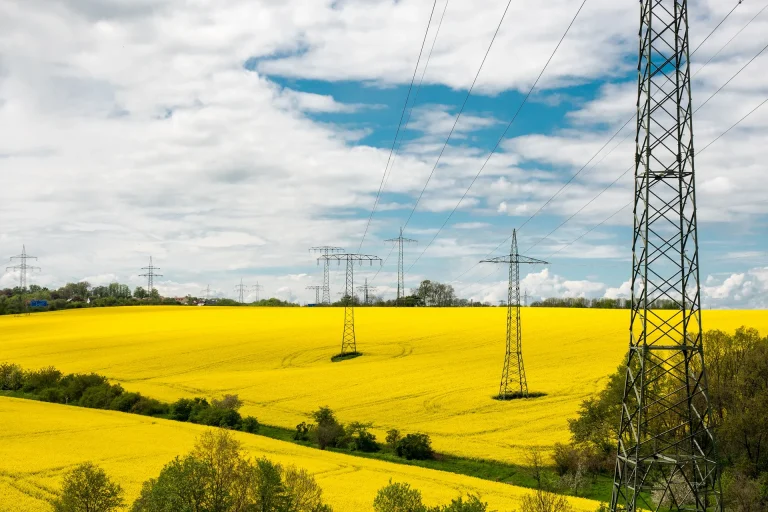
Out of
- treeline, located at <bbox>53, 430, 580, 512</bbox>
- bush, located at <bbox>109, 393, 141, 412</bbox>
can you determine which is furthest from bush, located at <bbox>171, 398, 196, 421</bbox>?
treeline, located at <bbox>53, 430, 580, 512</bbox>

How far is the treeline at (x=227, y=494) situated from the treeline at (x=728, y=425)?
12534mm

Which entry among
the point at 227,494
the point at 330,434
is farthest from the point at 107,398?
the point at 227,494

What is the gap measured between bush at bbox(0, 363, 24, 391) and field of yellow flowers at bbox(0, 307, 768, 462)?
6194 millimetres

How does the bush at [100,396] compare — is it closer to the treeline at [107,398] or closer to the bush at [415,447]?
the treeline at [107,398]

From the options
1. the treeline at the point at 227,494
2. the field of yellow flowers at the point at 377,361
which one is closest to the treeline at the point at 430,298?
the field of yellow flowers at the point at 377,361

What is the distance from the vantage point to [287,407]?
63.5 m

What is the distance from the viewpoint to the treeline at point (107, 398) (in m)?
58.3

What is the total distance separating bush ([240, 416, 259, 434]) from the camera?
2223 inches

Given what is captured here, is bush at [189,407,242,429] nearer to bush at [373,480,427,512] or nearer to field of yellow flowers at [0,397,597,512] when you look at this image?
field of yellow flowers at [0,397,597,512]

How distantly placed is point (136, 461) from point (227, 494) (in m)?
16.7

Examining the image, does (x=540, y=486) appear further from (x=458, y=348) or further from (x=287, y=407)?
(x=458, y=348)

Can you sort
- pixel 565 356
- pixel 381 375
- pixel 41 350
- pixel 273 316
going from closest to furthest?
pixel 381 375, pixel 565 356, pixel 41 350, pixel 273 316

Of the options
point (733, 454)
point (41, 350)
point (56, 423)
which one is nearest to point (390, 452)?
point (733, 454)

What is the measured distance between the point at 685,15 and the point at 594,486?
30141 millimetres
